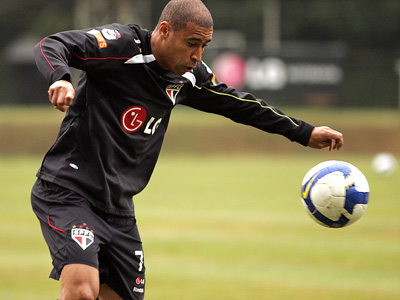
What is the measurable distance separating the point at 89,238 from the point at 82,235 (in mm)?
48

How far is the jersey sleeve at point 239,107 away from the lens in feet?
19.0

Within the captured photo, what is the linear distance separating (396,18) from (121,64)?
142ft

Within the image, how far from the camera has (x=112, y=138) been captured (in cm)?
509

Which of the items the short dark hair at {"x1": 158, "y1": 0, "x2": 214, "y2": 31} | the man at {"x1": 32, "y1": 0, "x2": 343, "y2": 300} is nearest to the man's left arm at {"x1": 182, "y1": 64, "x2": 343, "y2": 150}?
the man at {"x1": 32, "y1": 0, "x2": 343, "y2": 300}

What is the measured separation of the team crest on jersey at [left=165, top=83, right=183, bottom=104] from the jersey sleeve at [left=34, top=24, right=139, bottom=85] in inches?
15.8

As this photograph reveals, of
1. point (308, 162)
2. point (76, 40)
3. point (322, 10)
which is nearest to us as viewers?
point (76, 40)

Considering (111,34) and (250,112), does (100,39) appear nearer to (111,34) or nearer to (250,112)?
(111,34)

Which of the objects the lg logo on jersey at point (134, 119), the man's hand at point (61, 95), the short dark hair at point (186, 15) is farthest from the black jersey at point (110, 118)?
the man's hand at point (61, 95)

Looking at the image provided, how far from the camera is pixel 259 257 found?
1030 centimetres

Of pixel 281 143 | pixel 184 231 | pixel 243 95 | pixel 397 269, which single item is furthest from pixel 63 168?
pixel 281 143

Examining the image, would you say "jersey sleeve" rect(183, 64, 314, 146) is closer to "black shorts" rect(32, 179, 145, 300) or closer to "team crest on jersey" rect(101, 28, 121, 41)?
"team crest on jersey" rect(101, 28, 121, 41)

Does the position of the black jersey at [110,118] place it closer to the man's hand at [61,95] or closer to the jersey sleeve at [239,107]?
the jersey sleeve at [239,107]

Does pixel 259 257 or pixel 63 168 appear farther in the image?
pixel 259 257

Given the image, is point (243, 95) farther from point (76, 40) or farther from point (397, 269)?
point (397, 269)
